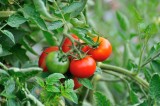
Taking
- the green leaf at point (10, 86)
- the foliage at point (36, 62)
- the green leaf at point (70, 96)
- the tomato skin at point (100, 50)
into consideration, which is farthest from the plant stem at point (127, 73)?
the green leaf at point (10, 86)

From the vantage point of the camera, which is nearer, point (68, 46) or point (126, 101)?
point (68, 46)

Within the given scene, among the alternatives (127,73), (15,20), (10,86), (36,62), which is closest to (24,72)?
(10,86)

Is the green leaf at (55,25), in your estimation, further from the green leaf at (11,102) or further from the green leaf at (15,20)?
the green leaf at (11,102)

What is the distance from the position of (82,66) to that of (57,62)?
2.4 inches

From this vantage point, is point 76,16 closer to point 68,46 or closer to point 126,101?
point 68,46

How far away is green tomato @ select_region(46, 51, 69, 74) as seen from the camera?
3.55ft

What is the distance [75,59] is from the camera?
1.10 metres

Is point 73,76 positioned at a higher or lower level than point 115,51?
higher

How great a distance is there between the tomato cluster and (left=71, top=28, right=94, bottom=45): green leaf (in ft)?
0.17

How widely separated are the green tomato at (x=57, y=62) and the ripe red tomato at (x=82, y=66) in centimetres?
2

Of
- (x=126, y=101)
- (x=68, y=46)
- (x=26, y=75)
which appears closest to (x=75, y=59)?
(x=68, y=46)

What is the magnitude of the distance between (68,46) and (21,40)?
0.62 ft

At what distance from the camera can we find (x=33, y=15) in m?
1.03

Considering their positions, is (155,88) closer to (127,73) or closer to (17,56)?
(127,73)
